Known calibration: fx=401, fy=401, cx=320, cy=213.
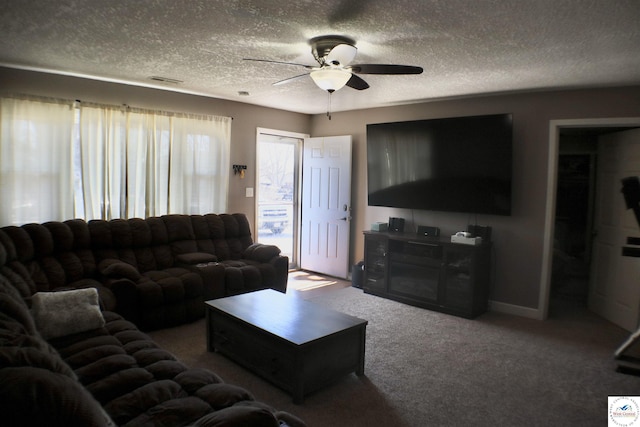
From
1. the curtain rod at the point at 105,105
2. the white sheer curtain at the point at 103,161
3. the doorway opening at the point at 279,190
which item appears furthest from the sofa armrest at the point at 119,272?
the doorway opening at the point at 279,190

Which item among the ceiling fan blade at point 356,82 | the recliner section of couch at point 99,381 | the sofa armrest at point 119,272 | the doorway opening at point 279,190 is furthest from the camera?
the doorway opening at point 279,190

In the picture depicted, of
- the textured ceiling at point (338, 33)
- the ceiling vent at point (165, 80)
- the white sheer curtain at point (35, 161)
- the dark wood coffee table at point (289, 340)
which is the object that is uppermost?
the ceiling vent at point (165, 80)

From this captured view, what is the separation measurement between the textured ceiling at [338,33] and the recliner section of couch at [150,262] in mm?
1584

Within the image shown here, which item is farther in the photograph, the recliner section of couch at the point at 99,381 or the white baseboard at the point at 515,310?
the white baseboard at the point at 515,310

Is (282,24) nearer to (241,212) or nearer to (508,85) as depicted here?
(508,85)

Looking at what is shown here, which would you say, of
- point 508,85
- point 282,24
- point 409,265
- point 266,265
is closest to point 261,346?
point 266,265

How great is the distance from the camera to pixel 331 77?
2844 millimetres

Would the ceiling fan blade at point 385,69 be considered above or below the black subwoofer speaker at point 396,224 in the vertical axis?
above

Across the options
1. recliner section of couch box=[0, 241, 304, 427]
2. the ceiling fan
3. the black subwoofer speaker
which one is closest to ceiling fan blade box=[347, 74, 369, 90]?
the ceiling fan

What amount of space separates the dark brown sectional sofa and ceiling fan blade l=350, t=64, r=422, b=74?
7.01 ft

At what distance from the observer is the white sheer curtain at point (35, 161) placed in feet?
Result: 12.4

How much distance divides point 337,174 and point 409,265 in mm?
1828

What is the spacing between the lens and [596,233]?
4.64 m

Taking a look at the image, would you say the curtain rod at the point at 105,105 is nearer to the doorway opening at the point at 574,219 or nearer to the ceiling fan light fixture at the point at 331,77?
the ceiling fan light fixture at the point at 331,77
